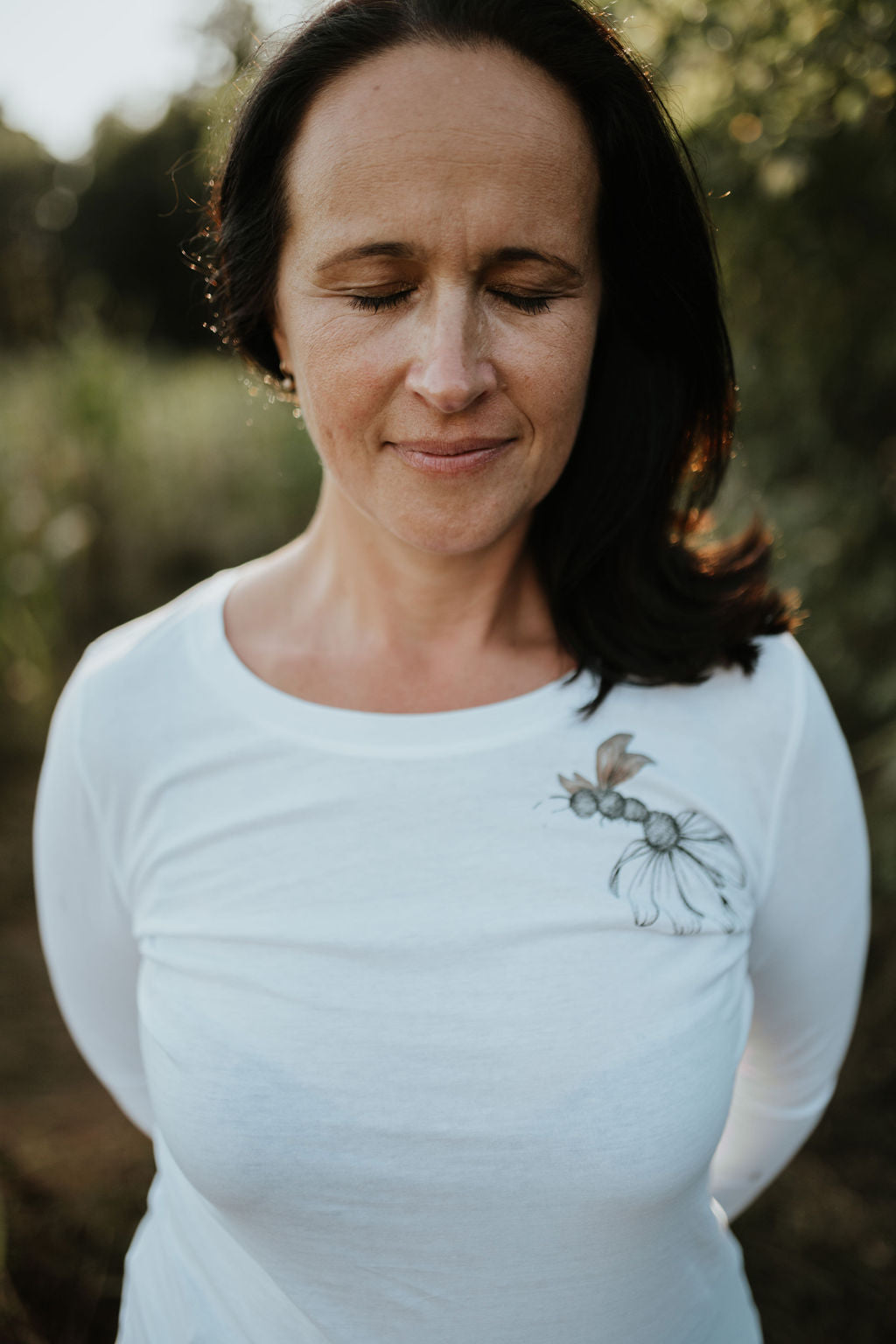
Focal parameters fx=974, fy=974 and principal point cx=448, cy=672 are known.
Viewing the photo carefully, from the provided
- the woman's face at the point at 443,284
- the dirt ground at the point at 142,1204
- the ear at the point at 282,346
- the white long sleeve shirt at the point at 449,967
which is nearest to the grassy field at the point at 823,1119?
the dirt ground at the point at 142,1204

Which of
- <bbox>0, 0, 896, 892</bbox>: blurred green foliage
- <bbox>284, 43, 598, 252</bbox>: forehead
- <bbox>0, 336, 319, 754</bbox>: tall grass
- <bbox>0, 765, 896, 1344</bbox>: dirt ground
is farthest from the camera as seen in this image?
<bbox>0, 336, 319, 754</bbox>: tall grass

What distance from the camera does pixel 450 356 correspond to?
1.03m

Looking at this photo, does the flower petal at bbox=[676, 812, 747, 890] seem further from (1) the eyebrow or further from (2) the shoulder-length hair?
(1) the eyebrow

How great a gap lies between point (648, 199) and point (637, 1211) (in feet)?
3.75

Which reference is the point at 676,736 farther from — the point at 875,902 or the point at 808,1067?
the point at 875,902

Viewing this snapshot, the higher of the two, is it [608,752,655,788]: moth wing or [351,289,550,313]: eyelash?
[351,289,550,313]: eyelash

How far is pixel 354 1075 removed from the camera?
1052 millimetres

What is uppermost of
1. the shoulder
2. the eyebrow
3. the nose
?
the eyebrow

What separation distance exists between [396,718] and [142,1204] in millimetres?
2205

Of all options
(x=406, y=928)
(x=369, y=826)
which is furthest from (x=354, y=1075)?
(x=369, y=826)

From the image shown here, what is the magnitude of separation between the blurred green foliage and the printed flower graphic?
2.53 ft

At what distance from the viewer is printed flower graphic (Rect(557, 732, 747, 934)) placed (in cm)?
110

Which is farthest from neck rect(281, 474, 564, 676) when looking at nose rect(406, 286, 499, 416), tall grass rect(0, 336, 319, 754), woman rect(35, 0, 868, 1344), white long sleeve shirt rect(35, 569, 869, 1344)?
tall grass rect(0, 336, 319, 754)

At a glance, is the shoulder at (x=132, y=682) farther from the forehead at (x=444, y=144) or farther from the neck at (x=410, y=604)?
the forehead at (x=444, y=144)
